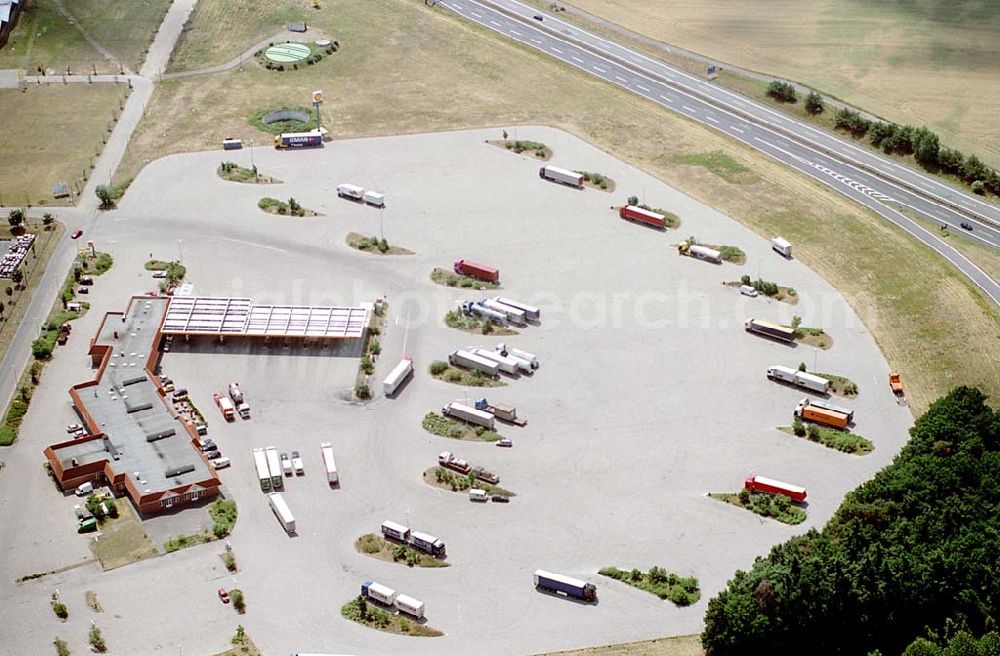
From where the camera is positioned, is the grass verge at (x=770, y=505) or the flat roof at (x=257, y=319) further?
the flat roof at (x=257, y=319)

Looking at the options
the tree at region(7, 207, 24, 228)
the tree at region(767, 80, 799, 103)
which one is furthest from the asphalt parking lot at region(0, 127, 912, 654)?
the tree at region(767, 80, 799, 103)

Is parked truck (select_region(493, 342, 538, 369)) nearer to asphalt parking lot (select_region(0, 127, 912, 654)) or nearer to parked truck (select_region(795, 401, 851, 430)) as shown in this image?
asphalt parking lot (select_region(0, 127, 912, 654))

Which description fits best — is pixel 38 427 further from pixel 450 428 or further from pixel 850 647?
pixel 850 647

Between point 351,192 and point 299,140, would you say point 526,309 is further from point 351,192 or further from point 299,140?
point 299,140

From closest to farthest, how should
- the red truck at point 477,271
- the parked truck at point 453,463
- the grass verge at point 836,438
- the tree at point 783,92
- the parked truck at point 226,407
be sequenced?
1. the parked truck at point 453,463
2. the grass verge at point 836,438
3. the parked truck at point 226,407
4. the red truck at point 477,271
5. the tree at point 783,92

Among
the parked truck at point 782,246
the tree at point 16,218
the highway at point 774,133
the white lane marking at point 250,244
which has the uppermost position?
the highway at point 774,133

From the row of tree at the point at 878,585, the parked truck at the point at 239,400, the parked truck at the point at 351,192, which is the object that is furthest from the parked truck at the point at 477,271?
the row of tree at the point at 878,585

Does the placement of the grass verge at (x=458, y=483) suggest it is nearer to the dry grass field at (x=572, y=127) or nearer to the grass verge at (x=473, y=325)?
the grass verge at (x=473, y=325)

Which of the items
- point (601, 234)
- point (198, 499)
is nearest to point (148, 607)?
point (198, 499)
